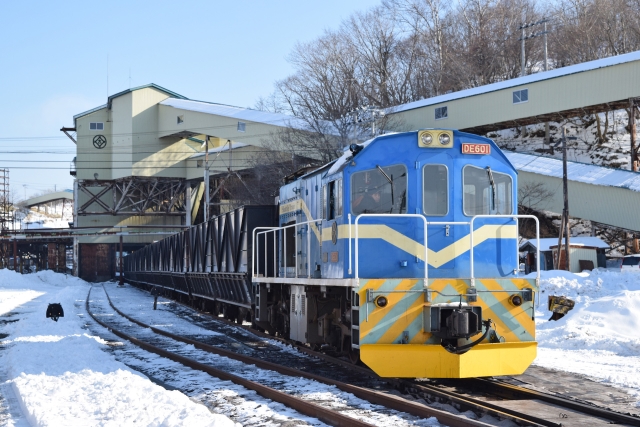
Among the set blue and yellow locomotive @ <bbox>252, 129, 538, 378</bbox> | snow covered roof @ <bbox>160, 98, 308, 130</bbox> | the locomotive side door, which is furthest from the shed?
the locomotive side door

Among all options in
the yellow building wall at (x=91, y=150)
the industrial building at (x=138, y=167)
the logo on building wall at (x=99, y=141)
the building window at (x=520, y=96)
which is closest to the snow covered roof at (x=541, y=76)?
the building window at (x=520, y=96)

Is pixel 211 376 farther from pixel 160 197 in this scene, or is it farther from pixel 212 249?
pixel 160 197

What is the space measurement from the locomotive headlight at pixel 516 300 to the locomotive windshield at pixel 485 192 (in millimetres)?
1220

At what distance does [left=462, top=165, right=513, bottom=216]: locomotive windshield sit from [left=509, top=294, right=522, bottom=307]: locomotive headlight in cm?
122

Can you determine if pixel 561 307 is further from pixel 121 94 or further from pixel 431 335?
pixel 121 94

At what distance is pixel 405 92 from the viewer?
6606 centimetres

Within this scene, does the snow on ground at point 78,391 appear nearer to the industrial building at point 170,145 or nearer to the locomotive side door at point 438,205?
the locomotive side door at point 438,205

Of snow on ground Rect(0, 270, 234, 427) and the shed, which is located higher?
the shed

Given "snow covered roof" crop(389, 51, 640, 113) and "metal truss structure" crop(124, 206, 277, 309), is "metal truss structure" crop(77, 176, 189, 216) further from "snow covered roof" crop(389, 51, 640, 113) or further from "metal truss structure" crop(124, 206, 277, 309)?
"metal truss structure" crop(124, 206, 277, 309)

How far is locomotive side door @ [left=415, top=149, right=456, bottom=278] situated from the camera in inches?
378

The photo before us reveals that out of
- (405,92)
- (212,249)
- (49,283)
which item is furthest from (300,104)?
(212,249)

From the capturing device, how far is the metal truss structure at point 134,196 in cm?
6147

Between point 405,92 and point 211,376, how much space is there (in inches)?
2279

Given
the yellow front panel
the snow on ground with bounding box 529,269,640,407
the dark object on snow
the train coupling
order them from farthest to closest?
the dark object on snow < the train coupling < the snow on ground with bounding box 529,269,640,407 < the yellow front panel
